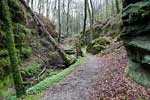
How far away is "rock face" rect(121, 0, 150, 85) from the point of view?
953 centimetres

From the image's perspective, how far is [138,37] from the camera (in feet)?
34.5

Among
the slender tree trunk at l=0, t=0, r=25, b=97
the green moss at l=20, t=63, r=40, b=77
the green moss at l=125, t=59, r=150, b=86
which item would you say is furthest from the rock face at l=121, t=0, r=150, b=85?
the green moss at l=20, t=63, r=40, b=77

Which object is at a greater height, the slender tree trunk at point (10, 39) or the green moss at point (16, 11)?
the green moss at point (16, 11)

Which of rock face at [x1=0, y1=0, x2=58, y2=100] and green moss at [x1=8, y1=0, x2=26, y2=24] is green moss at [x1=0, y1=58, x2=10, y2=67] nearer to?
rock face at [x1=0, y1=0, x2=58, y2=100]

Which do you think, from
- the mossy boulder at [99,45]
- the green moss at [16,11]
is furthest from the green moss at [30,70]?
the mossy boulder at [99,45]

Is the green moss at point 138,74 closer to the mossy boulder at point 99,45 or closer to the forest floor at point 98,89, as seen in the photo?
the forest floor at point 98,89

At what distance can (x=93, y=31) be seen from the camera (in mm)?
43281

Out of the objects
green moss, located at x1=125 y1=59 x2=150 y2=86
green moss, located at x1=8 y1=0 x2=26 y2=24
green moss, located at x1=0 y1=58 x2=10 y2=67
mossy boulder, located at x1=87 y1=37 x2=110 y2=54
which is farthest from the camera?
mossy boulder, located at x1=87 y1=37 x2=110 y2=54

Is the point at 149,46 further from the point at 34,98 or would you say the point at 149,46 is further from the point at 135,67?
the point at 34,98

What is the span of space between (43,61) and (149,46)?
12859 mm

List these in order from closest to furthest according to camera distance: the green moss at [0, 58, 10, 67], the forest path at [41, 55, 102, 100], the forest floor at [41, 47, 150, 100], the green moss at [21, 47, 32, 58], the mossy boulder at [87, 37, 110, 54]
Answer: the forest floor at [41, 47, 150, 100]
the forest path at [41, 55, 102, 100]
the green moss at [0, 58, 10, 67]
the green moss at [21, 47, 32, 58]
the mossy boulder at [87, 37, 110, 54]

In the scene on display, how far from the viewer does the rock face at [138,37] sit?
31.3ft

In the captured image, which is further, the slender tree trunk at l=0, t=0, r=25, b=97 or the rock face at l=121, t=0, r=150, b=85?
the slender tree trunk at l=0, t=0, r=25, b=97

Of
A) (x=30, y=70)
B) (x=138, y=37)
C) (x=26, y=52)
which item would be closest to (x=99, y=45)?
(x=26, y=52)
